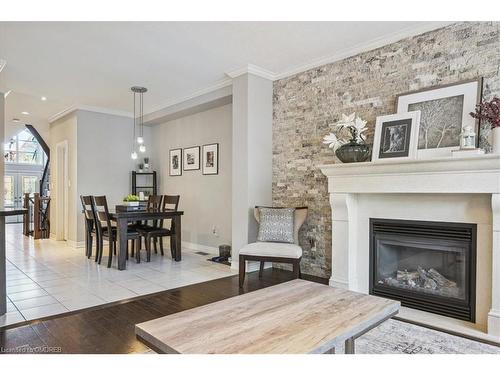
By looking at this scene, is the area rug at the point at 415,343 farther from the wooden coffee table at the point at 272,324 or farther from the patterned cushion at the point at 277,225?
the patterned cushion at the point at 277,225

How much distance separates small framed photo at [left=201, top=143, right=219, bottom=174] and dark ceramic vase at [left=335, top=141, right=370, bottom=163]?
8.94 ft

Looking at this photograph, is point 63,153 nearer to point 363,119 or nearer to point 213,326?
point 363,119

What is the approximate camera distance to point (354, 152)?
3223 millimetres

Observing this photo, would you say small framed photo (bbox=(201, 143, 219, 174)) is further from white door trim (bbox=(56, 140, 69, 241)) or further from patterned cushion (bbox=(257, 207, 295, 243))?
white door trim (bbox=(56, 140, 69, 241))

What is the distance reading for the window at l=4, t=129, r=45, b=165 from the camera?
11853 millimetres

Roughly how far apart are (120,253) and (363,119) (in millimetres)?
3525

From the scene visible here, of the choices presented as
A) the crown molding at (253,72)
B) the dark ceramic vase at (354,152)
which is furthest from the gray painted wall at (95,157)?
the dark ceramic vase at (354,152)

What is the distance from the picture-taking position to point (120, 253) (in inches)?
174

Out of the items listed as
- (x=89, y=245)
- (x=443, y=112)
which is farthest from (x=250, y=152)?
(x=89, y=245)

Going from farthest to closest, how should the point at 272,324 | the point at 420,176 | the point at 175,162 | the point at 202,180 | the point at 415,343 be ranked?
the point at 175,162, the point at 202,180, the point at 420,176, the point at 415,343, the point at 272,324

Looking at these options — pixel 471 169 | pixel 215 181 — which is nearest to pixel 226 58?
pixel 215 181

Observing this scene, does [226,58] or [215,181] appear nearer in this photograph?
[226,58]

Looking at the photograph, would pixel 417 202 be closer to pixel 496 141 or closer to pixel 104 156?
pixel 496 141

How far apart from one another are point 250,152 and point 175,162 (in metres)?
2.67
